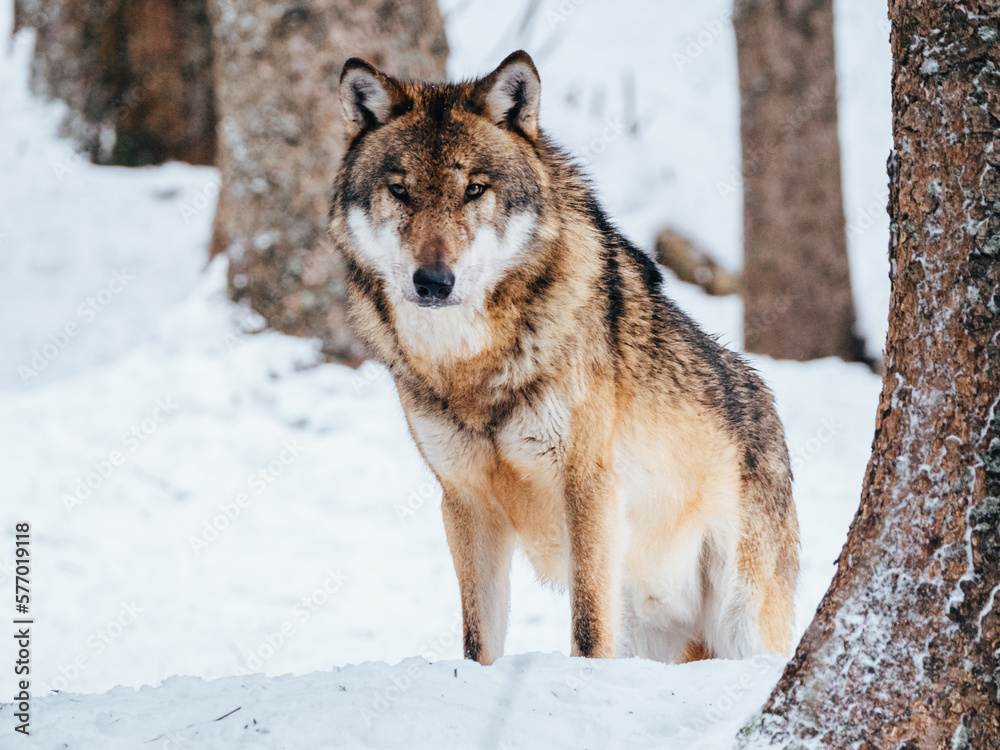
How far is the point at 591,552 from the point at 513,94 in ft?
6.05

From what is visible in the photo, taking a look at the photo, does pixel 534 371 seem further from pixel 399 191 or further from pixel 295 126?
pixel 295 126

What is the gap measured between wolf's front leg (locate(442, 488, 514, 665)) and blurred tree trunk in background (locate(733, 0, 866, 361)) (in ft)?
17.7

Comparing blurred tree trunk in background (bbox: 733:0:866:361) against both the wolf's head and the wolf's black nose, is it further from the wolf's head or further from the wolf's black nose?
the wolf's black nose

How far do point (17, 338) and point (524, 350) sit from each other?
22.8 ft

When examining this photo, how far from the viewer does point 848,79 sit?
1567cm

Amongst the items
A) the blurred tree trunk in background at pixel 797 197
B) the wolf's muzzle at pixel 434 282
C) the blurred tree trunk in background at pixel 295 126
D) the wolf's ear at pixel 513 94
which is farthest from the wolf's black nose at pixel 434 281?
the blurred tree trunk in background at pixel 797 197

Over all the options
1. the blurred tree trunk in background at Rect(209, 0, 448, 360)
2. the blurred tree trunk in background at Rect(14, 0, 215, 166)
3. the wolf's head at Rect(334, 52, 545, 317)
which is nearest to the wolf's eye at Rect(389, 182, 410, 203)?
the wolf's head at Rect(334, 52, 545, 317)

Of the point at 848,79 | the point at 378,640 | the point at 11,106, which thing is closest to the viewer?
the point at 378,640

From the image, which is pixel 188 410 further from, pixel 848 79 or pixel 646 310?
pixel 848 79

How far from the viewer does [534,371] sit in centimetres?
347

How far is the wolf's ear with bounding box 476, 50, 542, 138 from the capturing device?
3576 millimetres

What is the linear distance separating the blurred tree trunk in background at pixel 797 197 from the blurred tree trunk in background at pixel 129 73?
6.35m

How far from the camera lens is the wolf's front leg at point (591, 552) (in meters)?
3.48

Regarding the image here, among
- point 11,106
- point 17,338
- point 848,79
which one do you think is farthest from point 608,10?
point 17,338
